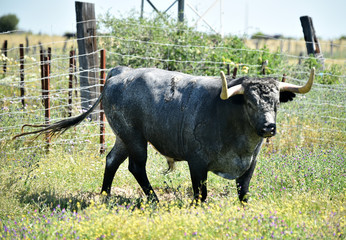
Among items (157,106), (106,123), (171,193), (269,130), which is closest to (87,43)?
(106,123)

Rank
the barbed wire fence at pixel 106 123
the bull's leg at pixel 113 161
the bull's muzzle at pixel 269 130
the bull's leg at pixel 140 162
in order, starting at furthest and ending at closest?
the barbed wire fence at pixel 106 123 → the bull's leg at pixel 113 161 → the bull's leg at pixel 140 162 → the bull's muzzle at pixel 269 130

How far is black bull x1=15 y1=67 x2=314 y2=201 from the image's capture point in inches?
197

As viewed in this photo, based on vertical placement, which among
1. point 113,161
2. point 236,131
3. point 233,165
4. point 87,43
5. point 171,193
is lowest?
point 171,193

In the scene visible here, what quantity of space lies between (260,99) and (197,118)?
2.73ft

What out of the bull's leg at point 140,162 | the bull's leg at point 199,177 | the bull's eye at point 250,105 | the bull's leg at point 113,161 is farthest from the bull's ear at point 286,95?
the bull's leg at point 113,161

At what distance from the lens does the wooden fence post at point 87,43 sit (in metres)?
8.53

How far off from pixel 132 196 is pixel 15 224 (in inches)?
83.7

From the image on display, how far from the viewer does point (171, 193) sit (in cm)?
669

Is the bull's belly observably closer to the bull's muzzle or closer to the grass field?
the grass field

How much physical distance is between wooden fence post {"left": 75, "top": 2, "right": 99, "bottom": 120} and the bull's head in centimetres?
410

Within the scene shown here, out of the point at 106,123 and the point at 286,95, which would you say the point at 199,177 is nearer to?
the point at 286,95

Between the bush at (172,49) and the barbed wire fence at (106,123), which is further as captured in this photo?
the bush at (172,49)

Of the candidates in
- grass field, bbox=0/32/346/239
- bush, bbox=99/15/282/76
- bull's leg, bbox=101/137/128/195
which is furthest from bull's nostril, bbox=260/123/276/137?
bush, bbox=99/15/282/76

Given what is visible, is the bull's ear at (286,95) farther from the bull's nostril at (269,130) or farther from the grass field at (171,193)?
the grass field at (171,193)
